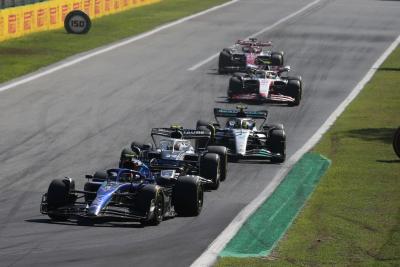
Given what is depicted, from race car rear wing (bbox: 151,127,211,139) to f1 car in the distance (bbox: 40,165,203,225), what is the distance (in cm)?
→ 401

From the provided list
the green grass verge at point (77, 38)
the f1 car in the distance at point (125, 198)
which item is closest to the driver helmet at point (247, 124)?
the f1 car in the distance at point (125, 198)

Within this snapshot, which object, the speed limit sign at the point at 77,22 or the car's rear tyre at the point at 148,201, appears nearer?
the car's rear tyre at the point at 148,201

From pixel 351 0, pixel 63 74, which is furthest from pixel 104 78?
pixel 351 0

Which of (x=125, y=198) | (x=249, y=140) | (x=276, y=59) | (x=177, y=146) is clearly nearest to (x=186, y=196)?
(x=125, y=198)

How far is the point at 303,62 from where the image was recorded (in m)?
57.0

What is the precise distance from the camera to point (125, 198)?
24672 mm

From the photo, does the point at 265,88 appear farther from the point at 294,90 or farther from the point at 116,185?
the point at 116,185

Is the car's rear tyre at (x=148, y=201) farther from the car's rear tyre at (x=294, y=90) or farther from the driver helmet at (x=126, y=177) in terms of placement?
the car's rear tyre at (x=294, y=90)

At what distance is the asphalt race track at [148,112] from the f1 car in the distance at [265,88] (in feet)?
1.78

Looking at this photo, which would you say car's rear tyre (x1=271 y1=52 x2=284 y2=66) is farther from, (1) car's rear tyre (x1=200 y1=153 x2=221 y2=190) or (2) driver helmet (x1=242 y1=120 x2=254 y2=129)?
(1) car's rear tyre (x1=200 y1=153 x2=221 y2=190)

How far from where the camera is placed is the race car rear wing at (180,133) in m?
30.0

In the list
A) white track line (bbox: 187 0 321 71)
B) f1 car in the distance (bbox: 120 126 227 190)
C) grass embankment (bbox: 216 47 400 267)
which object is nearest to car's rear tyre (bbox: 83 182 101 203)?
f1 car in the distance (bbox: 120 126 227 190)

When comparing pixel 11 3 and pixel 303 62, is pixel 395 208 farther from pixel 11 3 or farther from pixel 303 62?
pixel 11 3

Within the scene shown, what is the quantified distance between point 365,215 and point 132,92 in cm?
2251
